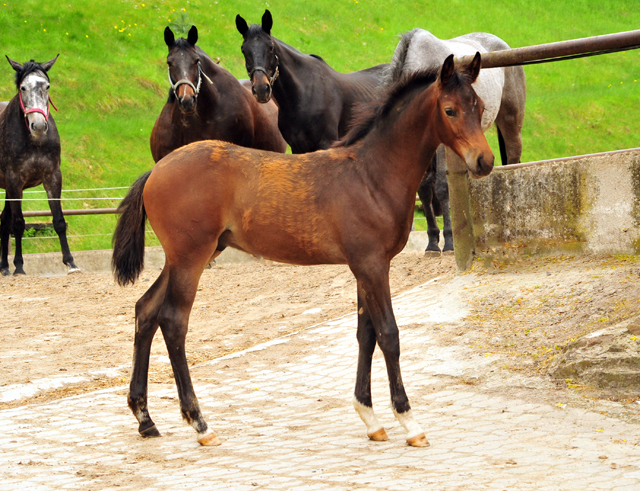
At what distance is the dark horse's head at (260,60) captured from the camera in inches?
299

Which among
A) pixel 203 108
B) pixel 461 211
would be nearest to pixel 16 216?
pixel 203 108

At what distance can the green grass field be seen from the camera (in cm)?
1878

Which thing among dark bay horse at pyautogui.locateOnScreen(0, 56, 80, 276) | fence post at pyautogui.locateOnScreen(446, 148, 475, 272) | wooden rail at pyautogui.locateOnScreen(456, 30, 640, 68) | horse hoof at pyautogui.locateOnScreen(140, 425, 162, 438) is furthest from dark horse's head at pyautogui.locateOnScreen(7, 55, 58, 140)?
horse hoof at pyautogui.locateOnScreen(140, 425, 162, 438)

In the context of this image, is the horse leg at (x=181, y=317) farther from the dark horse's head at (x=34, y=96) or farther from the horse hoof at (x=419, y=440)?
the dark horse's head at (x=34, y=96)

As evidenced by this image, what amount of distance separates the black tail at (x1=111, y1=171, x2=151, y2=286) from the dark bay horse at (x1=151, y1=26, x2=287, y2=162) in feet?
12.2

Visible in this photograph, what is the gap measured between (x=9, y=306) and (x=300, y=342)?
452 centimetres

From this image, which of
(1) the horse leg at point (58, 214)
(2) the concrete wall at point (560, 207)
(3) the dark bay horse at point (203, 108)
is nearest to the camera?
(2) the concrete wall at point (560, 207)

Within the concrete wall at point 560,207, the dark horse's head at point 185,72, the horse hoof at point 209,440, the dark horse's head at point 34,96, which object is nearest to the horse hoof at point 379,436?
the horse hoof at point 209,440

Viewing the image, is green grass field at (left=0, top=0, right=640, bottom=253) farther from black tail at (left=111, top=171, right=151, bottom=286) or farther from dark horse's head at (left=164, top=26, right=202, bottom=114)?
black tail at (left=111, top=171, right=151, bottom=286)

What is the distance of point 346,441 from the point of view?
4371 millimetres

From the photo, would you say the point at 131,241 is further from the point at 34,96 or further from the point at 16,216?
the point at 16,216

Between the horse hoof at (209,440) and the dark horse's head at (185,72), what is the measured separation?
4.85 meters

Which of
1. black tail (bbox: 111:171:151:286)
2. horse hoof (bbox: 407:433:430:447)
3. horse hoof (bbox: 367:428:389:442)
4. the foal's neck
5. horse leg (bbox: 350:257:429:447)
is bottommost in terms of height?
horse hoof (bbox: 367:428:389:442)

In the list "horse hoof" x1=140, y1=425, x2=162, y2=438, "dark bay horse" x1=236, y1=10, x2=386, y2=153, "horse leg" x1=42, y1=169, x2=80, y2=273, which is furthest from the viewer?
"horse leg" x1=42, y1=169, x2=80, y2=273
